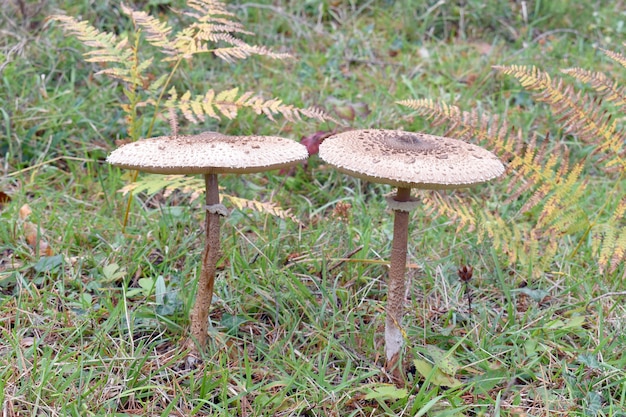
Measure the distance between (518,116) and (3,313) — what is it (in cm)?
511

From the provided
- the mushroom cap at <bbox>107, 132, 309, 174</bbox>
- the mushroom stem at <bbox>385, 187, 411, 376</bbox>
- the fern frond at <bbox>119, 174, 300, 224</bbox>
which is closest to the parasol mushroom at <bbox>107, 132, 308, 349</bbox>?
the mushroom cap at <bbox>107, 132, 309, 174</bbox>

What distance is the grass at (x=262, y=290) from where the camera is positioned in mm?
A: 3057

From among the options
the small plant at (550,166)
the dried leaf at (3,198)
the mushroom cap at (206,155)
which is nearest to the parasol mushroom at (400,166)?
the mushroom cap at (206,155)

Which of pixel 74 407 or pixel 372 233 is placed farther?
pixel 372 233

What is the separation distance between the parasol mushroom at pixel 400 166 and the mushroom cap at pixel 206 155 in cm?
25

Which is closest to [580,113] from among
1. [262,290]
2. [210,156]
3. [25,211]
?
[262,290]

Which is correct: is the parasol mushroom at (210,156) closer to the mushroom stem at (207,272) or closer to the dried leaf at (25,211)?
the mushroom stem at (207,272)

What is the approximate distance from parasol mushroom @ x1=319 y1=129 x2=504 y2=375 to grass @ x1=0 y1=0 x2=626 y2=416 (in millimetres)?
294

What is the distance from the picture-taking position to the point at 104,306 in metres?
3.65

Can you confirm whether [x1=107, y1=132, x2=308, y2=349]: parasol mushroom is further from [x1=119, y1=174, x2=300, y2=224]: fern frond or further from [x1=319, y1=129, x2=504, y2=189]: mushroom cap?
[x1=119, y1=174, x2=300, y2=224]: fern frond

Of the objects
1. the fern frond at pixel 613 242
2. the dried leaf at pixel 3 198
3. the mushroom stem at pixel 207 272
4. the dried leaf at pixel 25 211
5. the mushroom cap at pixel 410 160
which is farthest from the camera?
the dried leaf at pixel 3 198

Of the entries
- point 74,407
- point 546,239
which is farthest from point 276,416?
point 546,239

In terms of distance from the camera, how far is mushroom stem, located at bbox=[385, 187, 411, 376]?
10.3ft

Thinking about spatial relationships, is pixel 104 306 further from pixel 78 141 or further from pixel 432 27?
pixel 432 27
